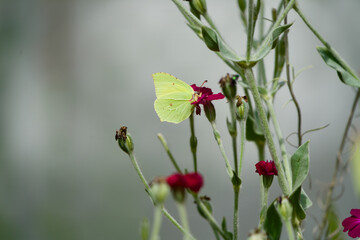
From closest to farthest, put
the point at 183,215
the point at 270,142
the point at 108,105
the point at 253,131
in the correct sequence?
1. the point at 183,215
2. the point at 270,142
3. the point at 253,131
4. the point at 108,105

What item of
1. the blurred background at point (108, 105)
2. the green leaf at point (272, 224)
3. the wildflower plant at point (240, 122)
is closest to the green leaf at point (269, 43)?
the wildflower plant at point (240, 122)

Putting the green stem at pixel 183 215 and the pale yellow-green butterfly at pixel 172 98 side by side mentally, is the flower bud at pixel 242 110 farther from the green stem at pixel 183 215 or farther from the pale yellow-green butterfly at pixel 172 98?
the green stem at pixel 183 215

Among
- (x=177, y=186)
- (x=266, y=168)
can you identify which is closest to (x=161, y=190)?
(x=177, y=186)

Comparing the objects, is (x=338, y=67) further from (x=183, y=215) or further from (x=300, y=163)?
(x=183, y=215)

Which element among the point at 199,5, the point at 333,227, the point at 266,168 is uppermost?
the point at 199,5

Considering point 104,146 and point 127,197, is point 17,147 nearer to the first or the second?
point 104,146

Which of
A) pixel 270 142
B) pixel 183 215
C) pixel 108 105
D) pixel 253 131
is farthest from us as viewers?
pixel 108 105
